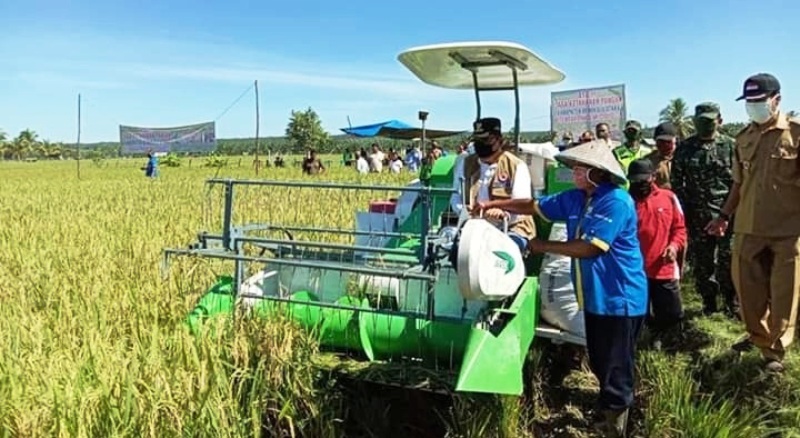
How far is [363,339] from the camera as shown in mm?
3975

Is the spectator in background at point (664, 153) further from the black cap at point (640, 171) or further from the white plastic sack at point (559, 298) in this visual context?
the white plastic sack at point (559, 298)

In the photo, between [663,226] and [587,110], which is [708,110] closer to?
[663,226]

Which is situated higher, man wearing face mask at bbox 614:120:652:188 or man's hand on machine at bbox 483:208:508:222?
man wearing face mask at bbox 614:120:652:188

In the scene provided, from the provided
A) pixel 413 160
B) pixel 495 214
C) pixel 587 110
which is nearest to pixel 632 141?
pixel 495 214

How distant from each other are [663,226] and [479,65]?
1.69 m

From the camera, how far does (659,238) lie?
14.7 ft

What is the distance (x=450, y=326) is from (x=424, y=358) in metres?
0.27

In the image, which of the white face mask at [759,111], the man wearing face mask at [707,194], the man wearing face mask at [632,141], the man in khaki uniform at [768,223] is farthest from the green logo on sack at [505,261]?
the man wearing face mask at [632,141]

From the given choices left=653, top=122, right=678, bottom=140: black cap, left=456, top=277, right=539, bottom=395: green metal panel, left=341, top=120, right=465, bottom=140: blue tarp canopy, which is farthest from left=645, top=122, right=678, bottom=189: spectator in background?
left=341, top=120, right=465, bottom=140: blue tarp canopy

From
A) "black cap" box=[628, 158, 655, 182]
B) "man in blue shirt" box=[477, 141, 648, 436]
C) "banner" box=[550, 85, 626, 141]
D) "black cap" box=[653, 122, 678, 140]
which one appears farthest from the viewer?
"banner" box=[550, 85, 626, 141]

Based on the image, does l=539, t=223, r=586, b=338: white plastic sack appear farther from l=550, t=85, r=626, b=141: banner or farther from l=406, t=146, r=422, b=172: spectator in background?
l=406, t=146, r=422, b=172: spectator in background

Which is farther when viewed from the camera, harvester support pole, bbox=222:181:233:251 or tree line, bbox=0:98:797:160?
tree line, bbox=0:98:797:160

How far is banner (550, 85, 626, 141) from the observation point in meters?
11.0

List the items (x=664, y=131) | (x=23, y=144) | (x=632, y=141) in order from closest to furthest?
(x=664, y=131), (x=632, y=141), (x=23, y=144)
